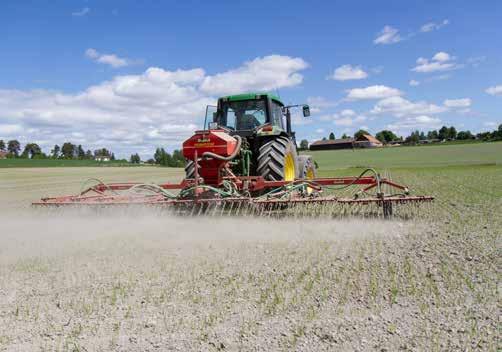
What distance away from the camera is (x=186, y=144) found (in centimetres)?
657

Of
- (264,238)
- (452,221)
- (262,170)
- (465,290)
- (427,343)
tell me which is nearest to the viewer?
(427,343)

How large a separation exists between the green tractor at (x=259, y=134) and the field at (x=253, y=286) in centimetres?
138

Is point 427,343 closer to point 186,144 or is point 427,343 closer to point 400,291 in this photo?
point 400,291

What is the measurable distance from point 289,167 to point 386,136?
294ft

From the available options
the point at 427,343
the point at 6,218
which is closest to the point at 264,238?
the point at 427,343

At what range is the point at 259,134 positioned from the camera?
733cm

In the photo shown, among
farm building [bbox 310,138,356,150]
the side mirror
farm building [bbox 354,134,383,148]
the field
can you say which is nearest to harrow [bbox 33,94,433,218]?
the field

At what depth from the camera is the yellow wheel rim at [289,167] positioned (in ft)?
24.4

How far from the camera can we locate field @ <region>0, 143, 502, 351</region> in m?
2.60

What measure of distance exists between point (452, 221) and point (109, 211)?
189 inches

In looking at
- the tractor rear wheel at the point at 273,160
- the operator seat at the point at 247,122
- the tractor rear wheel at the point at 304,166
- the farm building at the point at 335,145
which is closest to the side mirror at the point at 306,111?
the tractor rear wheel at the point at 304,166

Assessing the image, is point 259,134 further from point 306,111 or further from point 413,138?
point 413,138

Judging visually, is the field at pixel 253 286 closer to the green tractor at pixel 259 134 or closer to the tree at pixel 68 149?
the green tractor at pixel 259 134

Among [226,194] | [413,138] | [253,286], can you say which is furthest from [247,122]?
[413,138]
